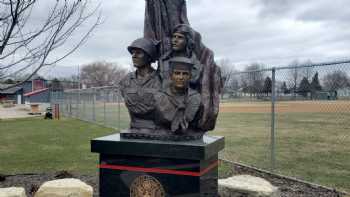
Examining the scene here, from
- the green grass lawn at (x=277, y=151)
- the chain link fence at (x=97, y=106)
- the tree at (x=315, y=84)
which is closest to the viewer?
the tree at (x=315, y=84)

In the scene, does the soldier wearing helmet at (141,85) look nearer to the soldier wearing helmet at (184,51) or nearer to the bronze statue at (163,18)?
the soldier wearing helmet at (184,51)

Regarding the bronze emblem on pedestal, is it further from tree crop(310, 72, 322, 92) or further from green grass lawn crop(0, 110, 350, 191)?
tree crop(310, 72, 322, 92)

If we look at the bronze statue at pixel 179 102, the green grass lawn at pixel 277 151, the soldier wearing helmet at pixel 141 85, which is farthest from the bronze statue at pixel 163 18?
the green grass lawn at pixel 277 151

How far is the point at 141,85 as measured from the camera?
5.26 meters

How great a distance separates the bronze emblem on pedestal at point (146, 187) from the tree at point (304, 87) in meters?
4.60

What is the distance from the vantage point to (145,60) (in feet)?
17.4

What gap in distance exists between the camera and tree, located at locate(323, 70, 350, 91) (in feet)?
24.1

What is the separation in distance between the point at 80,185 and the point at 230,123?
1329 cm

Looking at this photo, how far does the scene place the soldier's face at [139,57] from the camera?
5221mm

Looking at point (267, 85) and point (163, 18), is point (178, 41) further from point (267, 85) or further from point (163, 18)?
point (267, 85)

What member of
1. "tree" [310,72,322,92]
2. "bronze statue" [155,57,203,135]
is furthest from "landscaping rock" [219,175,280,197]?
"tree" [310,72,322,92]

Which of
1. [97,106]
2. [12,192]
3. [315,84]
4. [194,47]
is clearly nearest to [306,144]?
[315,84]

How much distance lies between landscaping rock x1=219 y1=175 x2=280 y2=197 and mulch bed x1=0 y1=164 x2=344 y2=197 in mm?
389

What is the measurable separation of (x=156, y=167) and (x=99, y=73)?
7705 centimetres
